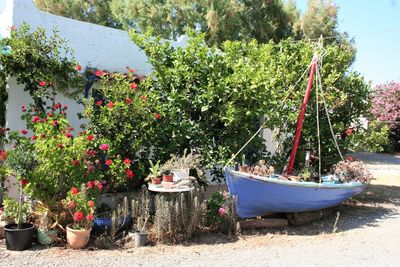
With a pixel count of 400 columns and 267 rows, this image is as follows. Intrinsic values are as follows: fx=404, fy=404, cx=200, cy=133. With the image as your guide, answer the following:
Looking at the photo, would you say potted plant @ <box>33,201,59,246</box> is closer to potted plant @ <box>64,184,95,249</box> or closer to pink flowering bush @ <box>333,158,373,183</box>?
potted plant @ <box>64,184,95,249</box>

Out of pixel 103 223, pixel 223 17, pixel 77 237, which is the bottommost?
pixel 77 237

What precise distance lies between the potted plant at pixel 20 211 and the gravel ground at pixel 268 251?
151mm

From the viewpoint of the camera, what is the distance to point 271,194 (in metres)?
6.74

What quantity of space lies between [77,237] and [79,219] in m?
0.27

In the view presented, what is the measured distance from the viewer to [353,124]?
10305 millimetres

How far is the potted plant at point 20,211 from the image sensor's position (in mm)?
5516

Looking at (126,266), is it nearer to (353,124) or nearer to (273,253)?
(273,253)

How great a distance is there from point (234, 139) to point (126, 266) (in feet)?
11.5

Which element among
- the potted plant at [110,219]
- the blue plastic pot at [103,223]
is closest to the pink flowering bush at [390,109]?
the potted plant at [110,219]

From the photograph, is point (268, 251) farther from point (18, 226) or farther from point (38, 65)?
point (38, 65)

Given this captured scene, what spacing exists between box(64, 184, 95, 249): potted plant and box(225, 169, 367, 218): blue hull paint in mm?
2369

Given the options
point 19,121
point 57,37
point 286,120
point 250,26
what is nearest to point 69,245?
point 19,121

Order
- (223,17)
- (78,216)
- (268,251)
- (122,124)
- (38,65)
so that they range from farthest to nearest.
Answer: (223,17) < (38,65) < (122,124) < (268,251) < (78,216)

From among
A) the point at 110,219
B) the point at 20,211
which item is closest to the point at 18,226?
the point at 20,211
